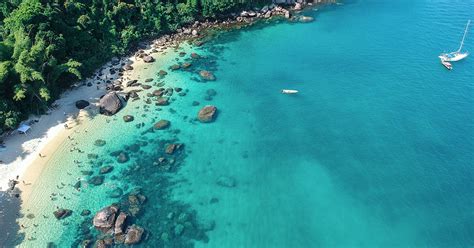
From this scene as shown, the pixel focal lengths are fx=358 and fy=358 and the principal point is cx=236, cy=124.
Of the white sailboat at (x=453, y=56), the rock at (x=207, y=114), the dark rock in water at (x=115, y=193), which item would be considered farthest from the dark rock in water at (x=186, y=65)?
the white sailboat at (x=453, y=56)

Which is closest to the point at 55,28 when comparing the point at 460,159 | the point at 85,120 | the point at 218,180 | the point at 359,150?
the point at 85,120

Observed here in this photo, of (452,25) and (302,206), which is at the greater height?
(452,25)

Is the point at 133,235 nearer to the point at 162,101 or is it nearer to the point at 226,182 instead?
the point at 226,182

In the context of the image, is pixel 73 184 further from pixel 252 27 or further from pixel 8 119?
pixel 252 27

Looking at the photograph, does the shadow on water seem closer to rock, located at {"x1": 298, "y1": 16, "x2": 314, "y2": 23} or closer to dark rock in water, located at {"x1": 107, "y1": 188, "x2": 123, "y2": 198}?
dark rock in water, located at {"x1": 107, "y1": 188, "x2": 123, "y2": 198}

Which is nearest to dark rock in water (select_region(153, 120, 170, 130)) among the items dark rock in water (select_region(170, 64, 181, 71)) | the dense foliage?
the dense foliage

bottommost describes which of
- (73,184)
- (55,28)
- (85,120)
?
(73,184)
